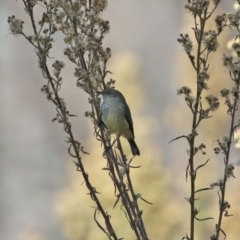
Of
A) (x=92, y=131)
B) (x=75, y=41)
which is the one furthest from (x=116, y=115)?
(x=92, y=131)

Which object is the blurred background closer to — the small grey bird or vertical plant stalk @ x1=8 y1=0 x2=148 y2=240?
the small grey bird

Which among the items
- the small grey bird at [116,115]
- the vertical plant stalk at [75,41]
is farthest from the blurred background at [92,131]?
the vertical plant stalk at [75,41]

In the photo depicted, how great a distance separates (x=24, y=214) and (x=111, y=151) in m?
1.10

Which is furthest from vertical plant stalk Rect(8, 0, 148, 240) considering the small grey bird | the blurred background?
the blurred background

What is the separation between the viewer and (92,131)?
1482mm

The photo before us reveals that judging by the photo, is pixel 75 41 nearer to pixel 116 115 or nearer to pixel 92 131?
pixel 116 115

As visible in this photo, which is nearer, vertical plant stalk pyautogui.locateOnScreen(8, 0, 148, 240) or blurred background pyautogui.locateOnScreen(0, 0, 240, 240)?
vertical plant stalk pyautogui.locateOnScreen(8, 0, 148, 240)

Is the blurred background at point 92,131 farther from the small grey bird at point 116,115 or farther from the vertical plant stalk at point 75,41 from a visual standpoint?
the vertical plant stalk at point 75,41

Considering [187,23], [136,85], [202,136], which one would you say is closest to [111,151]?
[202,136]

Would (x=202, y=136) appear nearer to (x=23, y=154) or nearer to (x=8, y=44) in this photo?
(x=23, y=154)

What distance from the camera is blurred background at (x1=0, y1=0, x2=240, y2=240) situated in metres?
1.36

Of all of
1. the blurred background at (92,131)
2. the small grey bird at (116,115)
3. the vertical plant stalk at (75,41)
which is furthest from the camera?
the blurred background at (92,131)

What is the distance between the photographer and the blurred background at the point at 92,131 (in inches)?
53.5

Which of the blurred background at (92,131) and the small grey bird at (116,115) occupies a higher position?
the blurred background at (92,131)
